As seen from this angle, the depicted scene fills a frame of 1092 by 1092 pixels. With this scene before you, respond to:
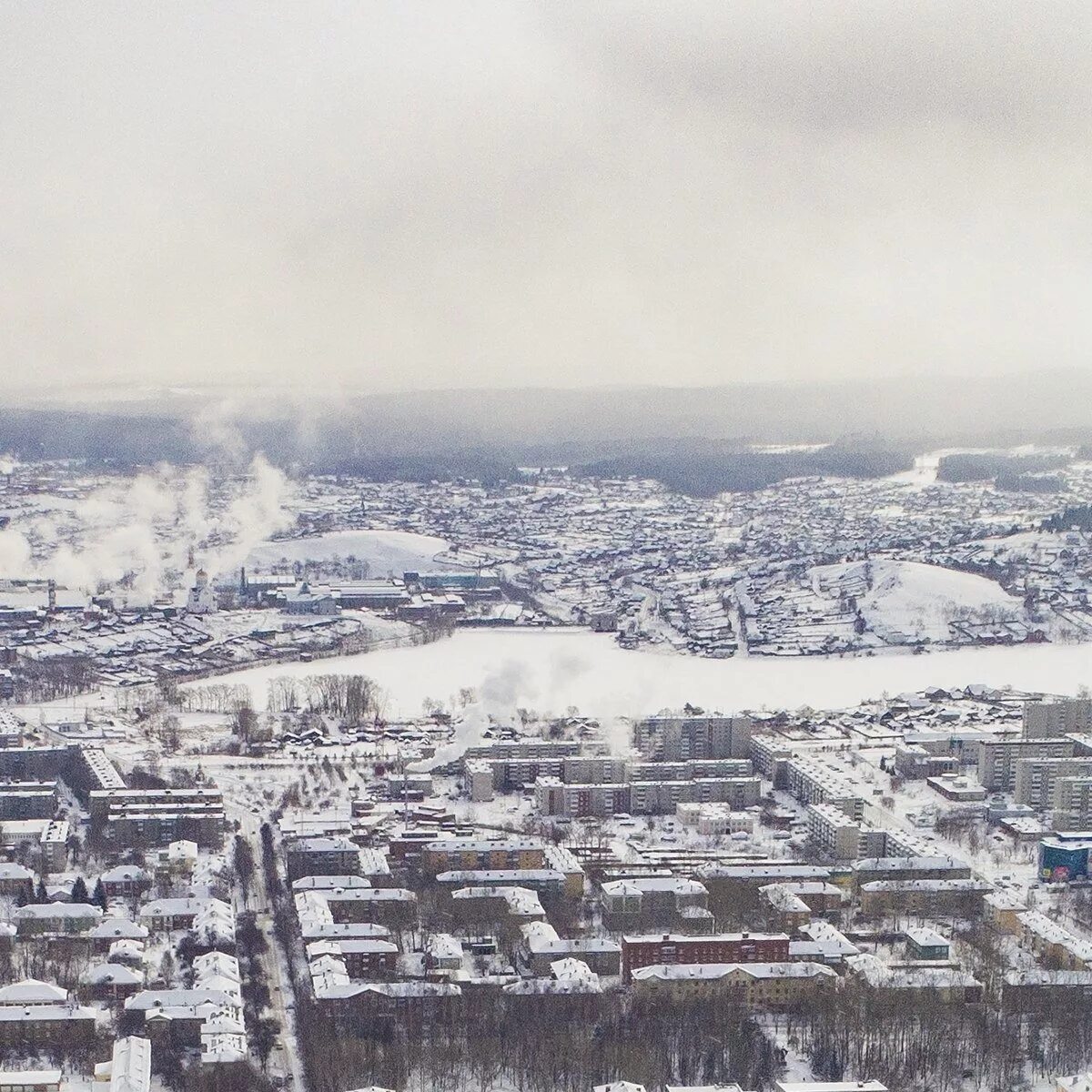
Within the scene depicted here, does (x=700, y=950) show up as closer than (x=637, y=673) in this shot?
Yes

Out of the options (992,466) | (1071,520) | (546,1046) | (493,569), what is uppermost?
(992,466)

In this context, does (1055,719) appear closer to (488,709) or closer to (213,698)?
(488,709)

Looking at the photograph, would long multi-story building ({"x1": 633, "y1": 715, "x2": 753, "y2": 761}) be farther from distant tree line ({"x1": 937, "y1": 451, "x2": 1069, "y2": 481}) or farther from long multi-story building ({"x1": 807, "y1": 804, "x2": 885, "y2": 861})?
distant tree line ({"x1": 937, "y1": 451, "x2": 1069, "y2": 481})

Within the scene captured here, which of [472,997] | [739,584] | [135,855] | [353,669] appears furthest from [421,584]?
[472,997]

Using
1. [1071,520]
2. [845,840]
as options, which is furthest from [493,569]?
[845,840]

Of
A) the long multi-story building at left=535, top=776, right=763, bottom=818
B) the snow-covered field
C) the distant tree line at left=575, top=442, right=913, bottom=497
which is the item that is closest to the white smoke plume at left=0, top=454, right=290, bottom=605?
the snow-covered field

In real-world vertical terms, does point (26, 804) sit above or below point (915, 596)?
below
